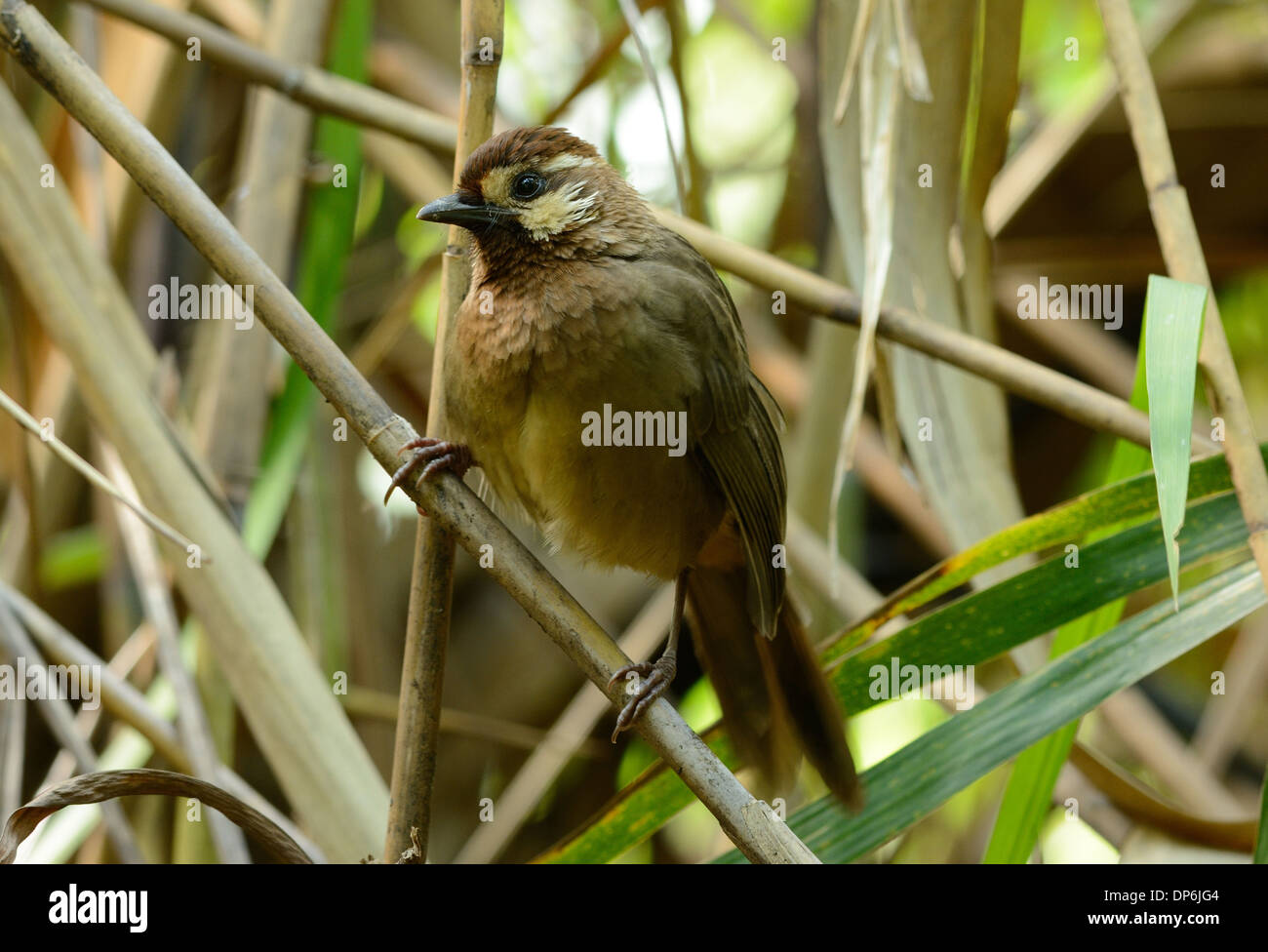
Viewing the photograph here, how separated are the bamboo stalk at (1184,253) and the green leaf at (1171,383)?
114 mm

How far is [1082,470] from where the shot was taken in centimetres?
457

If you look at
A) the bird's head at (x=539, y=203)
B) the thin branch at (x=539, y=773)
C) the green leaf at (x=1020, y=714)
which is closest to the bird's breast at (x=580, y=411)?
the bird's head at (x=539, y=203)

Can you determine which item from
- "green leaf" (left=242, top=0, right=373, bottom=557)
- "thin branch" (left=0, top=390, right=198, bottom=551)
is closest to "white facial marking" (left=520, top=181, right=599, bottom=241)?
"green leaf" (left=242, top=0, right=373, bottom=557)

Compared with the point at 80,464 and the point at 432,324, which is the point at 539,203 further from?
the point at 432,324

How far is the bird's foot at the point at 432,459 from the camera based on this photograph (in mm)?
1897

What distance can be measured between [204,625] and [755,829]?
44.2 inches

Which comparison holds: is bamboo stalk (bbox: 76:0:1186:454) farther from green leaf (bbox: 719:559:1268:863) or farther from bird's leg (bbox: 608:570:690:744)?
bird's leg (bbox: 608:570:690:744)

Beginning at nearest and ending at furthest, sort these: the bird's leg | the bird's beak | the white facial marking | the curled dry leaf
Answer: the curled dry leaf, the bird's leg, the bird's beak, the white facial marking

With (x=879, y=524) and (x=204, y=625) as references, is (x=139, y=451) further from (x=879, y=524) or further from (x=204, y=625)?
(x=879, y=524)

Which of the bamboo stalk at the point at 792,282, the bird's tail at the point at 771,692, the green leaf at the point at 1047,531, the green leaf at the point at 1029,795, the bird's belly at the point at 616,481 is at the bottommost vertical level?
the green leaf at the point at 1029,795

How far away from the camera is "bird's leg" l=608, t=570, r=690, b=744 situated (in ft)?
6.12

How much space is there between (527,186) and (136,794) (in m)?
1.45

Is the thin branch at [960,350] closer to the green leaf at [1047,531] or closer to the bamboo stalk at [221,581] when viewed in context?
the green leaf at [1047,531]

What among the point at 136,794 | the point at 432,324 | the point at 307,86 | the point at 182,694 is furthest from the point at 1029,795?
the point at 432,324
